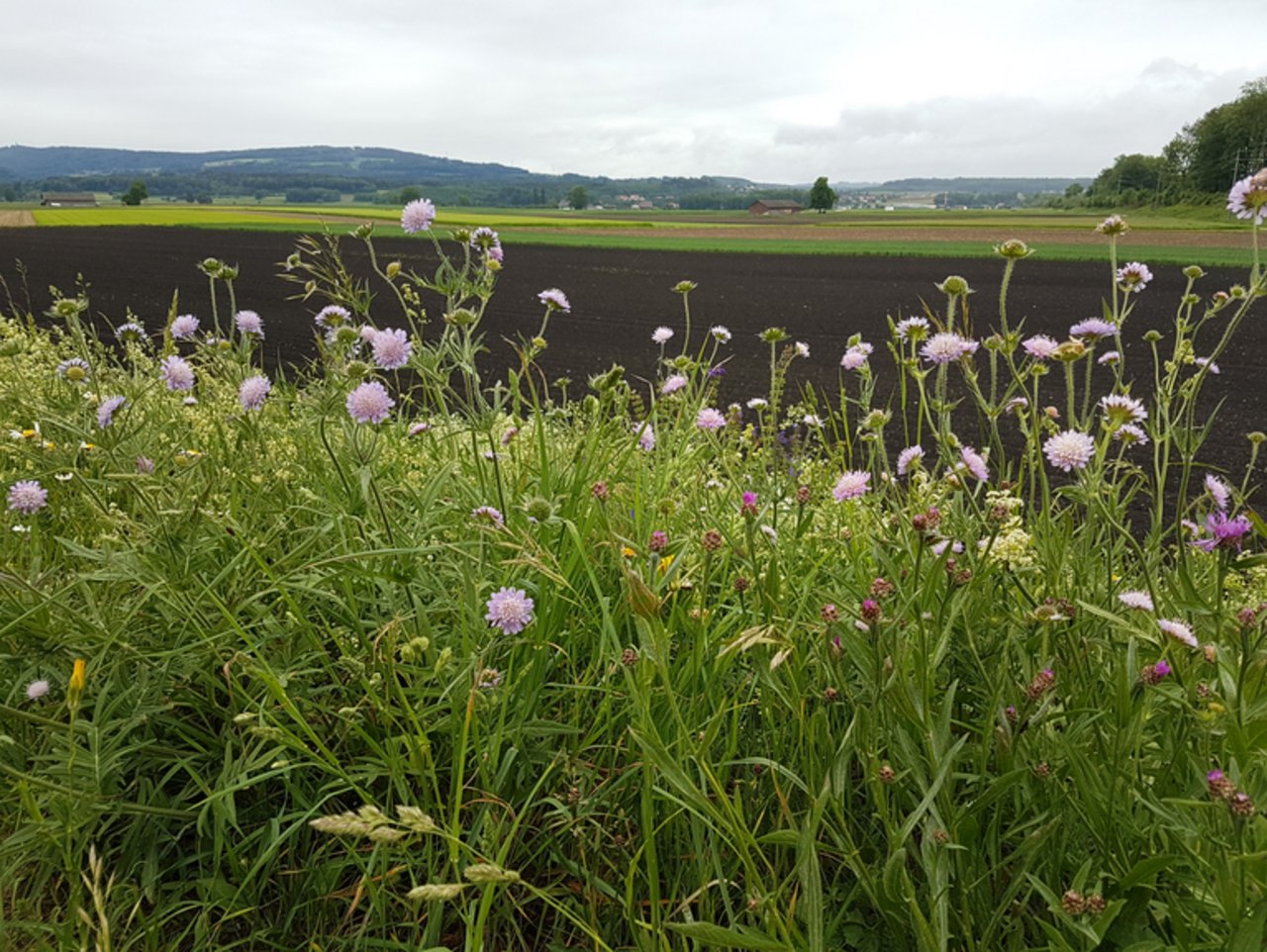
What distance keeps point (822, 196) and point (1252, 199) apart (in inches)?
3875

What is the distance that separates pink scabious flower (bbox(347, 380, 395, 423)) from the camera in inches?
71.0

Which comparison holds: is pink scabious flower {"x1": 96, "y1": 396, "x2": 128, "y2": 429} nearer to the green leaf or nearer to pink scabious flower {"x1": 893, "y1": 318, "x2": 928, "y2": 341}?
the green leaf

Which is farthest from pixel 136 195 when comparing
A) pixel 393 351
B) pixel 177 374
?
pixel 393 351

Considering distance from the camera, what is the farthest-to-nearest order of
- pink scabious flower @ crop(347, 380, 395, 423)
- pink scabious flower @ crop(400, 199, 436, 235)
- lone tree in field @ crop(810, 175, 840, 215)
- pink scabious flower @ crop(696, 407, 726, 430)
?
lone tree in field @ crop(810, 175, 840, 215), pink scabious flower @ crop(696, 407, 726, 430), pink scabious flower @ crop(400, 199, 436, 235), pink scabious flower @ crop(347, 380, 395, 423)

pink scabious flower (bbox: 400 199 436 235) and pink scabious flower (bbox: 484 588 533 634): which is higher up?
pink scabious flower (bbox: 400 199 436 235)

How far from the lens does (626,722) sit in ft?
5.74

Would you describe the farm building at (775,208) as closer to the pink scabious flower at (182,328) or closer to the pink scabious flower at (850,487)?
the pink scabious flower at (182,328)

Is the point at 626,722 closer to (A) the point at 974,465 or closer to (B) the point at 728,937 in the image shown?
(B) the point at 728,937

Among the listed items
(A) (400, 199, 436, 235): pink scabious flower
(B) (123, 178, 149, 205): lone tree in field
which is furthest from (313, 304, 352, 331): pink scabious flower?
(B) (123, 178, 149, 205): lone tree in field

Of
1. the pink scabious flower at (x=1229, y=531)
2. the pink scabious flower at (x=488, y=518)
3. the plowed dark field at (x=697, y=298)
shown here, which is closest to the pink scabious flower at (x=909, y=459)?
the pink scabious flower at (x=1229, y=531)

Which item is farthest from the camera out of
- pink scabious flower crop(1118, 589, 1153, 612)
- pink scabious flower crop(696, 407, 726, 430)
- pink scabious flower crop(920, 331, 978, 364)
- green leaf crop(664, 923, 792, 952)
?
pink scabious flower crop(696, 407, 726, 430)

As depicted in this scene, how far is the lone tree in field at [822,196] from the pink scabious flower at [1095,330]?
312 ft

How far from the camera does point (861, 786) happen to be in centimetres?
164

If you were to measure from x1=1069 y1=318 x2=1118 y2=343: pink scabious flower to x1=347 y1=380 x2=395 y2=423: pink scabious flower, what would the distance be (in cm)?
168
